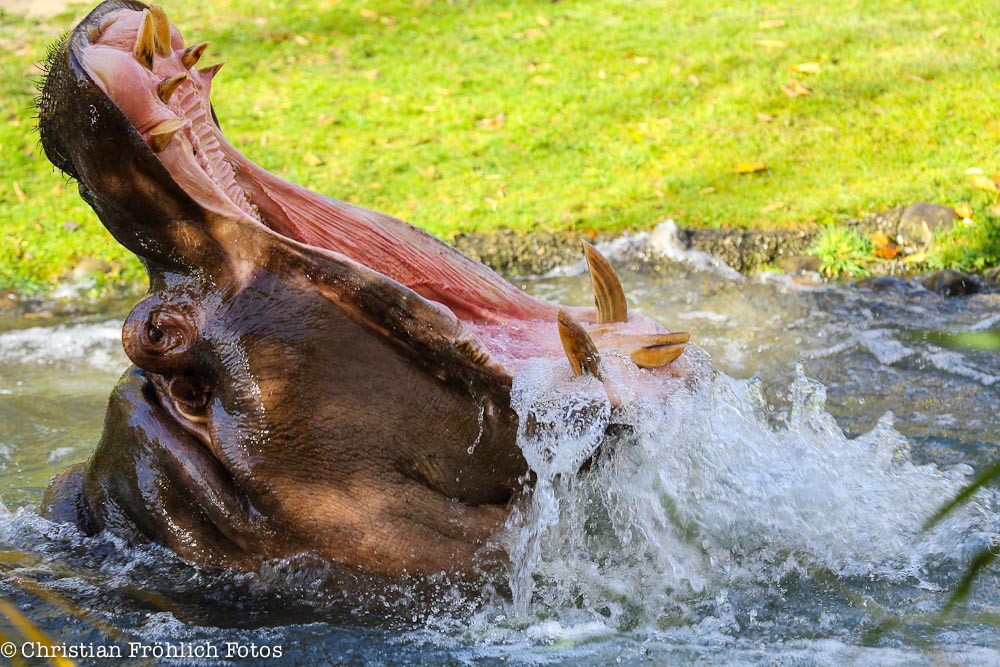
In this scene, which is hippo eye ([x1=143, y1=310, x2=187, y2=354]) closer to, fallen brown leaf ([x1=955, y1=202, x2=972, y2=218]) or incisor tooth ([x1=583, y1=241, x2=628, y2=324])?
incisor tooth ([x1=583, y1=241, x2=628, y2=324])

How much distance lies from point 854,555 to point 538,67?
763cm

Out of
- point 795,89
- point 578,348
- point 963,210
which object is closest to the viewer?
point 578,348

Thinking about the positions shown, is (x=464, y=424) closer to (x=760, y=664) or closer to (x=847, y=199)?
(x=760, y=664)

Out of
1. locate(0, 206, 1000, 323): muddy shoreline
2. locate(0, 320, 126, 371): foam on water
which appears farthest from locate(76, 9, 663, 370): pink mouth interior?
locate(0, 320, 126, 371): foam on water

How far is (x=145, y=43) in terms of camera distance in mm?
2369

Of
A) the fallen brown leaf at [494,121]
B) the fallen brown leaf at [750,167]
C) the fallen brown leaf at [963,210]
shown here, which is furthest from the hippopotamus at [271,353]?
the fallen brown leaf at [494,121]

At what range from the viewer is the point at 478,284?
2.97m

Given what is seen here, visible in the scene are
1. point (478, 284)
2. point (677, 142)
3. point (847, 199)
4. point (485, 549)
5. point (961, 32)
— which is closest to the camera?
point (485, 549)

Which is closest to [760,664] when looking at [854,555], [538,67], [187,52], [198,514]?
[854,555]

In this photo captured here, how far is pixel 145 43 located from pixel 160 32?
0.12 m

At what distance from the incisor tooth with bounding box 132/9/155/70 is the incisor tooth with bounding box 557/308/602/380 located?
110 cm

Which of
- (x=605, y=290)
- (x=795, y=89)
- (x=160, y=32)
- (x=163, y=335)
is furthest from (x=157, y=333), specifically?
(x=795, y=89)

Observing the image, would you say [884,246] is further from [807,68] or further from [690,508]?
[690,508]

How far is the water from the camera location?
2.73 m
